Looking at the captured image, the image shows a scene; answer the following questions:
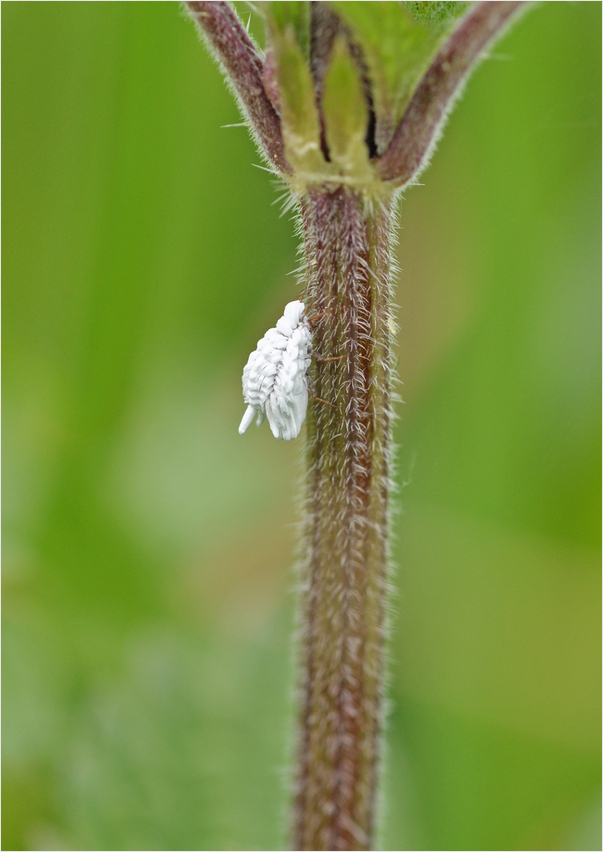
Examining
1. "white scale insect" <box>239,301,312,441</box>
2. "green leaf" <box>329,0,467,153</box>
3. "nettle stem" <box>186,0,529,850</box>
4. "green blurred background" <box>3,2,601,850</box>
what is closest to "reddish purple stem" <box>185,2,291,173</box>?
"nettle stem" <box>186,0,529,850</box>

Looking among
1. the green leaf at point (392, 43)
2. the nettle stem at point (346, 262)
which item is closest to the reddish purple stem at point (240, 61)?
the nettle stem at point (346, 262)

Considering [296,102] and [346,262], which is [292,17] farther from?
[346,262]

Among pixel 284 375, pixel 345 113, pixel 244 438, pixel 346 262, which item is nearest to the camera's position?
pixel 345 113

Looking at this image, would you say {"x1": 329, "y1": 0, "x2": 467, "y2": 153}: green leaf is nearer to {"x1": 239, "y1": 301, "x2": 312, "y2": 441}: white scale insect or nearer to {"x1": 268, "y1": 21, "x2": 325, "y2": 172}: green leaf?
{"x1": 268, "y1": 21, "x2": 325, "y2": 172}: green leaf

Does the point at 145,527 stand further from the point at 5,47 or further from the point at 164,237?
the point at 5,47

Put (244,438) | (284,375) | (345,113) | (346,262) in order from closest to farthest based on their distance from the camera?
1. (345,113)
2. (346,262)
3. (284,375)
4. (244,438)

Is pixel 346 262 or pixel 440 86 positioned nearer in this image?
pixel 440 86

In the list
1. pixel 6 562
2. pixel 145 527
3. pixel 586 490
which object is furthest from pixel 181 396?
pixel 586 490

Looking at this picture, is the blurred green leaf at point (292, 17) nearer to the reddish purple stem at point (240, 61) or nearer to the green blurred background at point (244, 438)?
the reddish purple stem at point (240, 61)

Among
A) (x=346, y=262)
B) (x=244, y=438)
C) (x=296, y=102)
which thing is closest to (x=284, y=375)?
(x=346, y=262)
